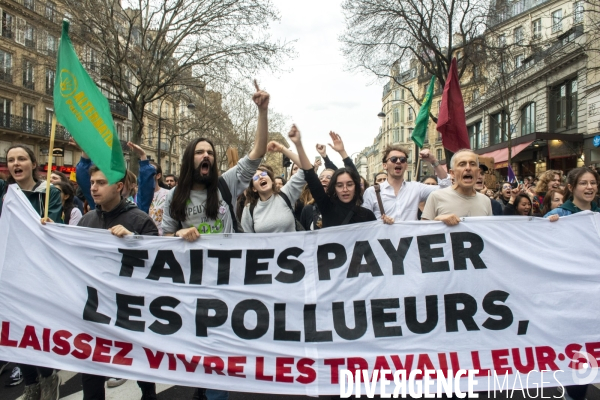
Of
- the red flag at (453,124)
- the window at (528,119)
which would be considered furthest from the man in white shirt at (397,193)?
the window at (528,119)

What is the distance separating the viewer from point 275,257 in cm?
315

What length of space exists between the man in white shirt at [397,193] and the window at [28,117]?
34139 mm

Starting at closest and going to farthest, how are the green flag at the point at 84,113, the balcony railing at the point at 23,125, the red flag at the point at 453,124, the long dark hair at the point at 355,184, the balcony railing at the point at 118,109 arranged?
the green flag at the point at 84,113 < the long dark hair at the point at 355,184 < the red flag at the point at 453,124 < the balcony railing at the point at 23,125 < the balcony railing at the point at 118,109

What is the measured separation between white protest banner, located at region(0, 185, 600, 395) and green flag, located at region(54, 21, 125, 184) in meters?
0.54

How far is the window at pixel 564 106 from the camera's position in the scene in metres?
23.7

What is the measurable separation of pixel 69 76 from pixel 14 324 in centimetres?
177

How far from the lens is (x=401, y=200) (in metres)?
4.02

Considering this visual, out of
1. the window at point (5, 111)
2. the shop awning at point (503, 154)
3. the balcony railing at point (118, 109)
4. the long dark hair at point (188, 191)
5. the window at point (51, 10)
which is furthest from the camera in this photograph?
the balcony railing at point (118, 109)

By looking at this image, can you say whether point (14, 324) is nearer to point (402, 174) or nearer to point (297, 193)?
point (297, 193)

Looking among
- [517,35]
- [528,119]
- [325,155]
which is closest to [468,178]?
[325,155]

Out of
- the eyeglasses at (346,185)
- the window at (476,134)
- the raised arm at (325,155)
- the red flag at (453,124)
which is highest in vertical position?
the window at (476,134)

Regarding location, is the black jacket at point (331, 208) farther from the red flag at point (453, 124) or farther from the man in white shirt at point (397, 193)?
the red flag at point (453, 124)

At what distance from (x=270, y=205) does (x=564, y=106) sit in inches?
1042

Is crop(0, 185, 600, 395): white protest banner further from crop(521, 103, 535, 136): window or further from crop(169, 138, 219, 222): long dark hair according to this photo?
crop(521, 103, 535, 136): window
